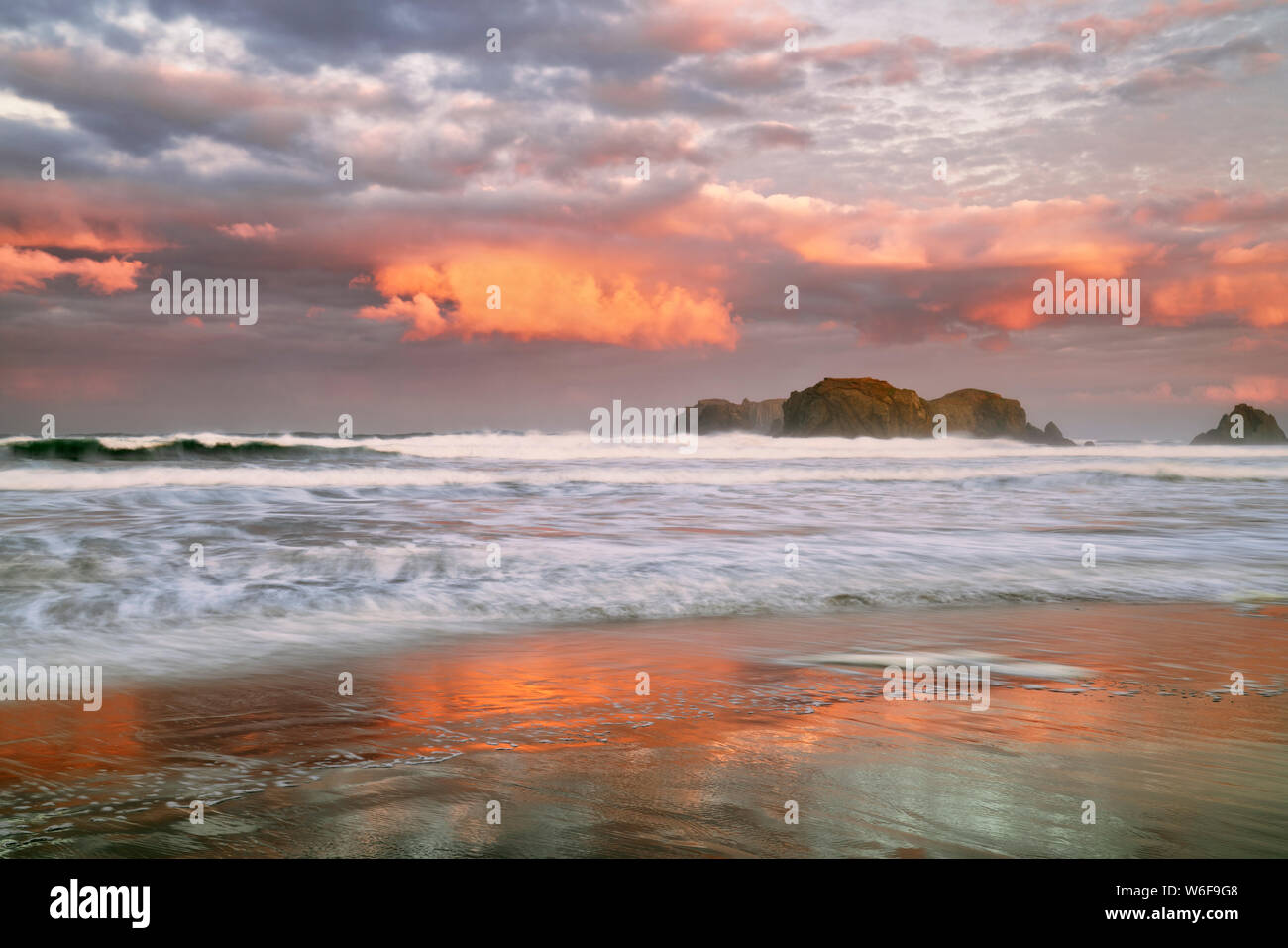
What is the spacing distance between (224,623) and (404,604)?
1.32 meters

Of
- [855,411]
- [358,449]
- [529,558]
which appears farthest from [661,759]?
[855,411]

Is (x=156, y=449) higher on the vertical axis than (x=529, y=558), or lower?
higher

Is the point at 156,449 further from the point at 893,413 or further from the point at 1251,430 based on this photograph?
the point at 1251,430

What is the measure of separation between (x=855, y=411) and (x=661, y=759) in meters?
65.7

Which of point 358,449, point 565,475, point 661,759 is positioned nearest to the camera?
point 661,759

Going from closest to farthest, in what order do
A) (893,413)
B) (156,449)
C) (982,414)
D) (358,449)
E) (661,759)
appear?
(661,759)
(156,449)
(358,449)
(893,413)
(982,414)

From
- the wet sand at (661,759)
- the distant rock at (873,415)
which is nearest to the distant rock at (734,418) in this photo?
the distant rock at (873,415)

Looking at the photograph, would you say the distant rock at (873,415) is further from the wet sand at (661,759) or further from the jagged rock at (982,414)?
the wet sand at (661,759)

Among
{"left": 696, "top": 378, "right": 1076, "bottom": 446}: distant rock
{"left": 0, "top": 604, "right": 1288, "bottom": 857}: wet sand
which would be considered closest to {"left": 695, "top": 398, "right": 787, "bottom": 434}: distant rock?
{"left": 696, "top": 378, "right": 1076, "bottom": 446}: distant rock

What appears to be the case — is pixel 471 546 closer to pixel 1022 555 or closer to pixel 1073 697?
pixel 1022 555

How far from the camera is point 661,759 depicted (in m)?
3.40

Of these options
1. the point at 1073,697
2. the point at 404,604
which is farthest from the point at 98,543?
the point at 1073,697

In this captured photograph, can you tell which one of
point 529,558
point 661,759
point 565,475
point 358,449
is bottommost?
point 661,759

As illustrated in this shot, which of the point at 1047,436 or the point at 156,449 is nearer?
the point at 156,449
